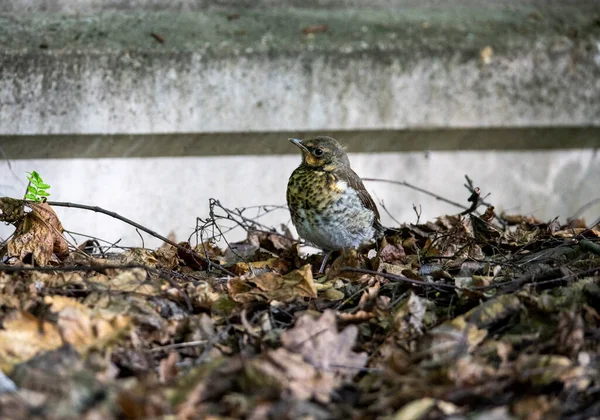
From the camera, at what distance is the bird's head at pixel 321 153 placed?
403cm

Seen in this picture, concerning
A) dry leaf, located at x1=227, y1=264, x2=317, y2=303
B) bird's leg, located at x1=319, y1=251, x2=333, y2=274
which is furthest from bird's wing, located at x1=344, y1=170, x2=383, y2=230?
dry leaf, located at x1=227, y1=264, x2=317, y2=303

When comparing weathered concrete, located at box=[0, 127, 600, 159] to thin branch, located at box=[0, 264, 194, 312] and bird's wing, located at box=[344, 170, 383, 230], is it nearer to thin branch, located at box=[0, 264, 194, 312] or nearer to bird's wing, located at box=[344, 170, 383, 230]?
bird's wing, located at box=[344, 170, 383, 230]

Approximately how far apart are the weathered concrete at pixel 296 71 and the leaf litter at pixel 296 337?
127 centimetres

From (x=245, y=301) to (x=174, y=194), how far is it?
2.03m

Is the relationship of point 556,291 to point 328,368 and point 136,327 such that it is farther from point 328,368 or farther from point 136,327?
point 136,327

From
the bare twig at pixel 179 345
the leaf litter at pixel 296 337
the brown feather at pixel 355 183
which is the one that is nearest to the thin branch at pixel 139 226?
the leaf litter at pixel 296 337

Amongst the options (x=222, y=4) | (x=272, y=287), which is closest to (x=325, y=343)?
(x=272, y=287)

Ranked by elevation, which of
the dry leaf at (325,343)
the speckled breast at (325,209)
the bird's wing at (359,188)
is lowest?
the dry leaf at (325,343)

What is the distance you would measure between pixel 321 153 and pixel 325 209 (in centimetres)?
30

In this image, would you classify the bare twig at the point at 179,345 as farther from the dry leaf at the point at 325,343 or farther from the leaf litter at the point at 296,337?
the dry leaf at the point at 325,343

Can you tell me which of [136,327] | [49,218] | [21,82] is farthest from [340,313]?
[21,82]

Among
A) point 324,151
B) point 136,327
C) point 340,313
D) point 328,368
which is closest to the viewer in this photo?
point 328,368

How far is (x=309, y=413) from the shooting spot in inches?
77.0

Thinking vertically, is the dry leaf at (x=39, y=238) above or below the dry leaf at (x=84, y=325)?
above
